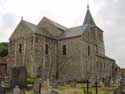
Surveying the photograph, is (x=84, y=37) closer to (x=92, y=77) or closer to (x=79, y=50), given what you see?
(x=79, y=50)

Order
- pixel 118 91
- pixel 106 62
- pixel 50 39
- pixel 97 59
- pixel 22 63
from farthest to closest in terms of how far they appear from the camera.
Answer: pixel 106 62 → pixel 97 59 → pixel 50 39 → pixel 22 63 → pixel 118 91

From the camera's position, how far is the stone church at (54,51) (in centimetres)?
4466

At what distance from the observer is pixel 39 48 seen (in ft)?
148

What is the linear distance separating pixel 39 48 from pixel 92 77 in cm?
1114

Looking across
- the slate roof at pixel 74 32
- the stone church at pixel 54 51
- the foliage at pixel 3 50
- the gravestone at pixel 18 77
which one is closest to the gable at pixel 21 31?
the stone church at pixel 54 51

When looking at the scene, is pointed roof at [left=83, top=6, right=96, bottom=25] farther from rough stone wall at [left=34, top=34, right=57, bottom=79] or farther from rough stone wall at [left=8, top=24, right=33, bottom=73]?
rough stone wall at [left=8, top=24, right=33, bottom=73]

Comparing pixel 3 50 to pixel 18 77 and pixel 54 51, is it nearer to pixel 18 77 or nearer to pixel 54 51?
pixel 54 51

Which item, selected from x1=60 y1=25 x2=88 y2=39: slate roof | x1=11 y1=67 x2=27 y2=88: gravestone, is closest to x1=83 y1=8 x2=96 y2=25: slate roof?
x1=60 y1=25 x2=88 y2=39: slate roof

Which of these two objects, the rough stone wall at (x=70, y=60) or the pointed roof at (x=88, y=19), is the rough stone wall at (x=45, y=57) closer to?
the rough stone wall at (x=70, y=60)

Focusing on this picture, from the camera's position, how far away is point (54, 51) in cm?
4916

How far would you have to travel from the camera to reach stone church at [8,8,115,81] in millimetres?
44656

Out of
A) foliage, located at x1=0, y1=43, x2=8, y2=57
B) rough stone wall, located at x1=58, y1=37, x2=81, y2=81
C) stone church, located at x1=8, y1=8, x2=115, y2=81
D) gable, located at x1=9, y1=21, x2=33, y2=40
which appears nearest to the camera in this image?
stone church, located at x1=8, y1=8, x2=115, y2=81

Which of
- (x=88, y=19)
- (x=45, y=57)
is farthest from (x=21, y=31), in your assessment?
(x=88, y=19)

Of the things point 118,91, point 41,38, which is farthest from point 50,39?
point 118,91
